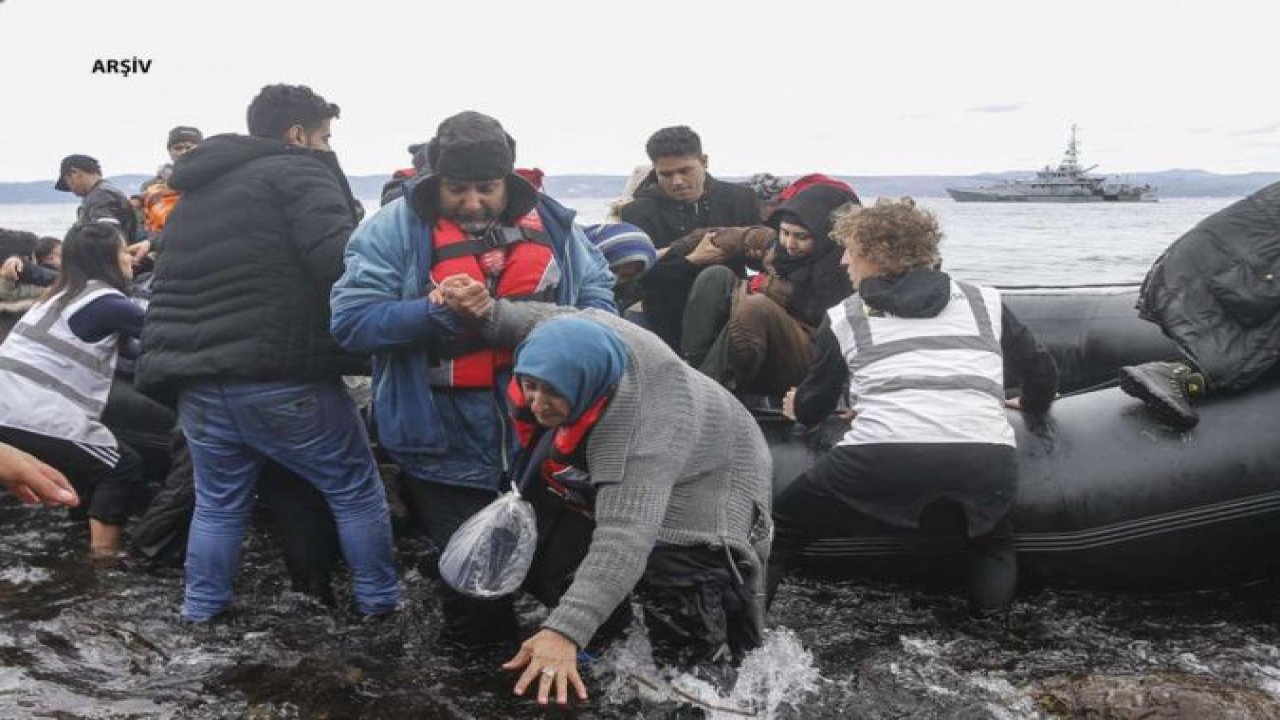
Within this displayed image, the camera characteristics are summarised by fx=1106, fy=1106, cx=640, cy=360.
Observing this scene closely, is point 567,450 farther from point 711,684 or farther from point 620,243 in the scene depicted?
point 620,243

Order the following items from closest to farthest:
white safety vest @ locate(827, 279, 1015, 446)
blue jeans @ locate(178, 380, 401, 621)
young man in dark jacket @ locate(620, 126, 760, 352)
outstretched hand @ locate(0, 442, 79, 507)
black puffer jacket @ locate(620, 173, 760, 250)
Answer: outstretched hand @ locate(0, 442, 79, 507), blue jeans @ locate(178, 380, 401, 621), white safety vest @ locate(827, 279, 1015, 446), young man in dark jacket @ locate(620, 126, 760, 352), black puffer jacket @ locate(620, 173, 760, 250)

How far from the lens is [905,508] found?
14.2ft

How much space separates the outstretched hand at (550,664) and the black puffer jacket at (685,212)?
385 cm

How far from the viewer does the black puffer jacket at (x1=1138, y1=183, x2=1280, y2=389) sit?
468cm

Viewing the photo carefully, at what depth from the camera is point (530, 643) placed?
2887 mm

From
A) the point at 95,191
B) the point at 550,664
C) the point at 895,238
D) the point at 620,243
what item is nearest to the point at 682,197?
the point at 620,243

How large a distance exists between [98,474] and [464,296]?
3.16 meters

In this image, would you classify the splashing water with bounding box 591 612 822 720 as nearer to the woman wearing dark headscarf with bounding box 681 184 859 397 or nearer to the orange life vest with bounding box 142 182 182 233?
the woman wearing dark headscarf with bounding box 681 184 859 397

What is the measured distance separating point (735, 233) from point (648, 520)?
125 inches

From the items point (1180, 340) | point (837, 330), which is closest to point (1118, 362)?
point (1180, 340)

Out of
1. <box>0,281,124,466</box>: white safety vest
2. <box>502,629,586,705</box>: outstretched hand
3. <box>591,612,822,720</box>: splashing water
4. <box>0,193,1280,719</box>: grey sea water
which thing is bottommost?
<box>0,193,1280,719</box>: grey sea water

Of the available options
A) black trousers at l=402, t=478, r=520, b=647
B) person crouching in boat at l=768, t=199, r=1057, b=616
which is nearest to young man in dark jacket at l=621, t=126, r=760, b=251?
person crouching in boat at l=768, t=199, r=1057, b=616

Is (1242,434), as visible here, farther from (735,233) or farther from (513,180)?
(513,180)

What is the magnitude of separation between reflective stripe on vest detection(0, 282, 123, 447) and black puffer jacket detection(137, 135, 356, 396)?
1.31 metres
